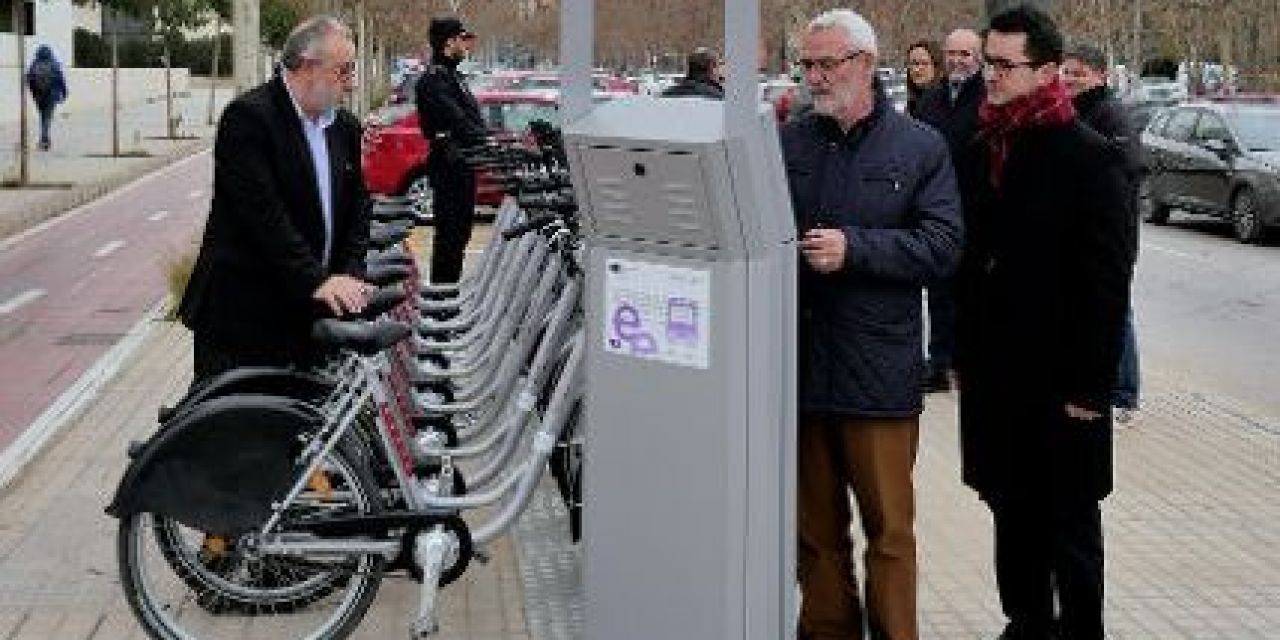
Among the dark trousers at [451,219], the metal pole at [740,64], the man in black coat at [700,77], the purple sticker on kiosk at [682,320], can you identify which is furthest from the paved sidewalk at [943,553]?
the dark trousers at [451,219]

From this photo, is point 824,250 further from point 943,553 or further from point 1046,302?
point 943,553

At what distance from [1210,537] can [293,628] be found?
3574mm

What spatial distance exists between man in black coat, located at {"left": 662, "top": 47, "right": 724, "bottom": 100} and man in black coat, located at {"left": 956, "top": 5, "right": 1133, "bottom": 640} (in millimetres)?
5545

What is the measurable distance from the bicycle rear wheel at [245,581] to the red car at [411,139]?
533 inches

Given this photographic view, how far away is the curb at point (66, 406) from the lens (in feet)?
28.8

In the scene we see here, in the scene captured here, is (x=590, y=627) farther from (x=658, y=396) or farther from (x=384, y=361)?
(x=384, y=361)

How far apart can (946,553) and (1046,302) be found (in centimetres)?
198

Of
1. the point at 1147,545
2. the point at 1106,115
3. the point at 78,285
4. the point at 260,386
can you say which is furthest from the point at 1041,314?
the point at 78,285

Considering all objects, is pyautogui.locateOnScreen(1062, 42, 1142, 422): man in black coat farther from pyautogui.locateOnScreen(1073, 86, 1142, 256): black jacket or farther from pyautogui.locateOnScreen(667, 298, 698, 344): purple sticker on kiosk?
pyautogui.locateOnScreen(667, 298, 698, 344): purple sticker on kiosk

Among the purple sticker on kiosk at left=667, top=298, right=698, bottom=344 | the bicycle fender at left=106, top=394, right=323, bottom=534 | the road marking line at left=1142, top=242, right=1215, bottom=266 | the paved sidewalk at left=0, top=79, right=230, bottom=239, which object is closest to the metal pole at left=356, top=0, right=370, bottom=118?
the paved sidewalk at left=0, top=79, right=230, bottom=239

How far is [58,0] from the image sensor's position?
54.6 meters

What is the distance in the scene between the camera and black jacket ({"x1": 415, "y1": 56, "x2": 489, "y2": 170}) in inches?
481

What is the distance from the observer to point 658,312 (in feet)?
15.0

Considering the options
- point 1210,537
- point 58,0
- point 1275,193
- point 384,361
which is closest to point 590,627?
point 384,361
